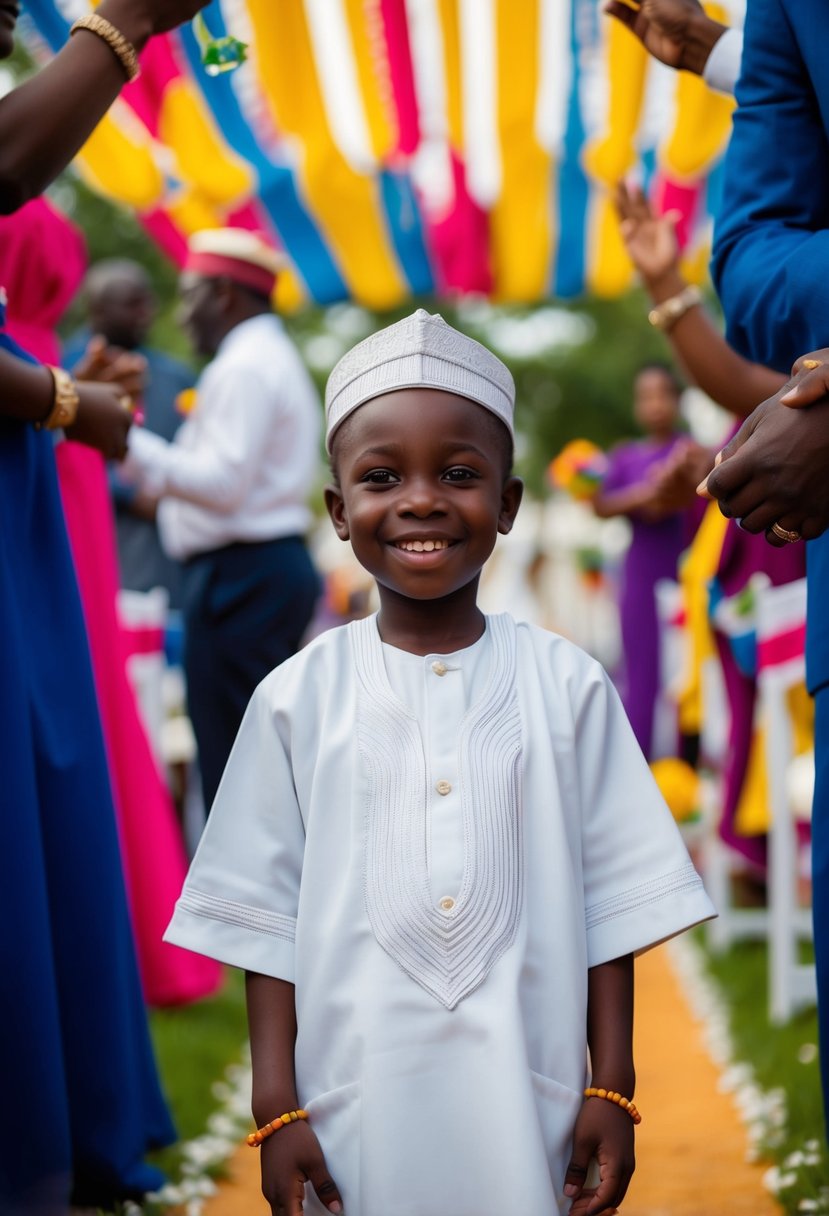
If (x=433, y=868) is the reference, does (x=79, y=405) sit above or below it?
above

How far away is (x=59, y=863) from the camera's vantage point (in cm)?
260

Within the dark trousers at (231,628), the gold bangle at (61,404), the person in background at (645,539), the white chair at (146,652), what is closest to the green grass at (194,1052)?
the dark trousers at (231,628)

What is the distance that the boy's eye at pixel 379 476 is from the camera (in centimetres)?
210

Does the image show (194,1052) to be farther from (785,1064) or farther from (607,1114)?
(607,1114)

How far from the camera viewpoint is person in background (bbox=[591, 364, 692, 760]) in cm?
741

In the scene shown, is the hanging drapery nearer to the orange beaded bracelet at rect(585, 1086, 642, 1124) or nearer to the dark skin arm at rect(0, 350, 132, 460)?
the dark skin arm at rect(0, 350, 132, 460)

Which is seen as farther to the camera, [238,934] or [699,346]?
[699,346]

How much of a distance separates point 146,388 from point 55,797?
3719 mm

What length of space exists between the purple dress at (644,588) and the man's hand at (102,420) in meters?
4.75

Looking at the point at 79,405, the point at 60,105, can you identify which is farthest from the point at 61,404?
the point at 60,105

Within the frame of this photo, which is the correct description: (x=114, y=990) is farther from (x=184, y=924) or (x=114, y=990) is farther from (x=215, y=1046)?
(x=215, y=1046)

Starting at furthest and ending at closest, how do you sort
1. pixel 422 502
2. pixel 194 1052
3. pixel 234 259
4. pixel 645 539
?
1. pixel 645 539
2. pixel 234 259
3. pixel 194 1052
4. pixel 422 502

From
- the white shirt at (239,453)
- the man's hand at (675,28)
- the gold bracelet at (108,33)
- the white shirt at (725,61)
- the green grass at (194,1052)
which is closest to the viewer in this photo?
the gold bracelet at (108,33)

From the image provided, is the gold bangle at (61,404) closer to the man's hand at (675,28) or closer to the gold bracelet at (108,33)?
the gold bracelet at (108,33)
